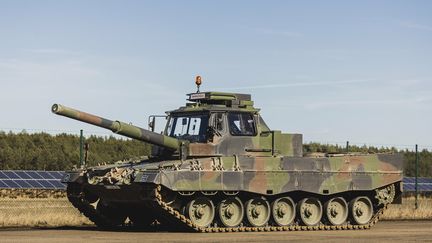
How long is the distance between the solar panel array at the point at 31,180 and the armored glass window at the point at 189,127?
1265 cm

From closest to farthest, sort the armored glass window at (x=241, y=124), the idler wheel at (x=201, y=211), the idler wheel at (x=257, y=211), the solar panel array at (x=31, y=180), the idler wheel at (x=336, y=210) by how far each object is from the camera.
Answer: the idler wheel at (x=201, y=211)
the idler wheel at (x=257, y=211)
the armored glass window at (x=241, y=124)
the idler wheel at (x=336, y=210)
the solar panel array at (x=31, y=180)

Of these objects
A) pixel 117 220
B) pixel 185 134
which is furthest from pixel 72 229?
pixel 185 134

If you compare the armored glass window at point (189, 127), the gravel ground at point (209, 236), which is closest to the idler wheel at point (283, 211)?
the gravel ground at point (209, 236)

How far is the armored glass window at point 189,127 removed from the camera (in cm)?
2672

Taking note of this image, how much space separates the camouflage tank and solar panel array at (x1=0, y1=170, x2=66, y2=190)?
10876 millimetres

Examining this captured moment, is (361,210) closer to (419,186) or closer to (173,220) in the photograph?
(173,220)

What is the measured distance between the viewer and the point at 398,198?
29.3 meters

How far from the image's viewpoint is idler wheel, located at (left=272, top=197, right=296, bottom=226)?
86.9 ft

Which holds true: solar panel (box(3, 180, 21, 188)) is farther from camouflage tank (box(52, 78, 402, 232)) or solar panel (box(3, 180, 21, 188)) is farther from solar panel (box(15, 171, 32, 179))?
camouflage tank (box(52, 78, 402, 232))

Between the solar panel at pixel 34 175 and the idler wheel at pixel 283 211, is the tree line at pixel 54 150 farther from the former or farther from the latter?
the idler wheel at pixel 283 211

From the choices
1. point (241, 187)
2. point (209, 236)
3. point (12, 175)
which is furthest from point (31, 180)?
point (209, 236)

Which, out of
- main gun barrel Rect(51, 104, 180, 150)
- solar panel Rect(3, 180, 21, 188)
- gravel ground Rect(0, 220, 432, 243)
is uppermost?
main gun barrel Rect(51, 104, 180, 150)

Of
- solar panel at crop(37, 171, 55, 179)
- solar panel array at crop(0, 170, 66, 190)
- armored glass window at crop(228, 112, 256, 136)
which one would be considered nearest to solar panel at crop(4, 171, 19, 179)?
solar panel array at crop(0, 170, 66, 190)

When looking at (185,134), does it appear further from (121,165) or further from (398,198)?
(398,198)
